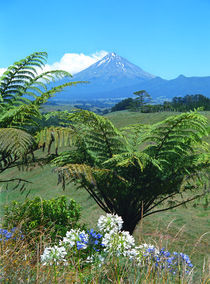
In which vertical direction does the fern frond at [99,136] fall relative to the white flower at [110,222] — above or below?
above

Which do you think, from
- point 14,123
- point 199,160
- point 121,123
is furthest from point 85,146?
point 121,123

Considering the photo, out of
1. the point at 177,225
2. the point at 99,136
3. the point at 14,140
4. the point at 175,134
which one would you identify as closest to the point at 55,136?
the point at 14,140

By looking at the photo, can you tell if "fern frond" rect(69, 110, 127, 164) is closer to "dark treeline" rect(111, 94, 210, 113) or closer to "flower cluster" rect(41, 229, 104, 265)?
"flower cluster" rect(41, 229, 104, 265)

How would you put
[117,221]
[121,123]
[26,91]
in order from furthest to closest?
[121,123]
[26,91]
[117,221]

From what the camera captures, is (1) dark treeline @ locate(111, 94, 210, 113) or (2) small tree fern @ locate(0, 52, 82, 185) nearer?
(2) small tree fern @ locate(0, 52, 82, 185)

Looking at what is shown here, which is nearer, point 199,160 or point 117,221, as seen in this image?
point 117,221

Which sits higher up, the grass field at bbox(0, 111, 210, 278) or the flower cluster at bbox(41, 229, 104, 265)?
the flower cluster at bbox(41, 229, 104, 265)

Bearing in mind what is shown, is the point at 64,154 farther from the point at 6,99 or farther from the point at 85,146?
the point at 6,99

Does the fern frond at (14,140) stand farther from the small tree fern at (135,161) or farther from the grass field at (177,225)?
the small tree fern at (135,161)

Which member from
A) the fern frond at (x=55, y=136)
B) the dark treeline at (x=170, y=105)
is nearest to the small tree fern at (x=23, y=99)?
the fern frond at (x=55, y=136)

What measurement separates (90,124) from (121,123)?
33327mm

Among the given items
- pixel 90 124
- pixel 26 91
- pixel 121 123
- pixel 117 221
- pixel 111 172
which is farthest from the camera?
pixel 121 123

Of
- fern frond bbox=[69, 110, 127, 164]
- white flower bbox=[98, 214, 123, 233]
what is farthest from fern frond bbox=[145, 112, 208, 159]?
white flower bbox=[98, 214, 123, 233]

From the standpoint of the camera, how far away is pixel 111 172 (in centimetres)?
452
